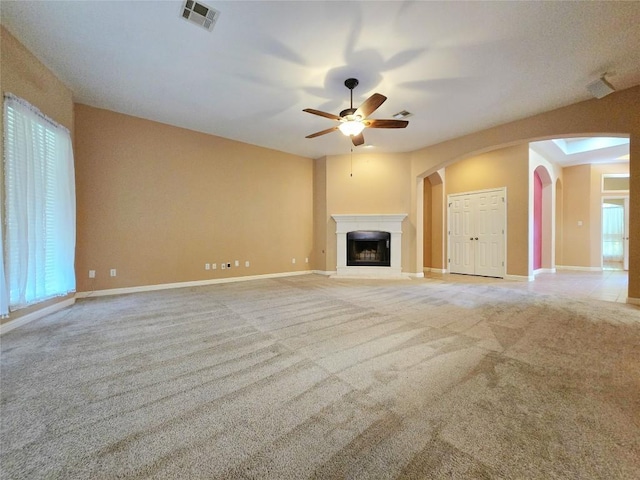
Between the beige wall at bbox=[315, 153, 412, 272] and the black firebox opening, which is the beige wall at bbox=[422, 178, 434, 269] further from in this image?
the black firebox opening

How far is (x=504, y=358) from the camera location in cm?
214

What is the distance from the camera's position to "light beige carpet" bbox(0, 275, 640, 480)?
1.17m

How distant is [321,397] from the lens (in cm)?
162

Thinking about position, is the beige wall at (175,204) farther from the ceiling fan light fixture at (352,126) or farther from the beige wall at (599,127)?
the beige wall at (599,127)

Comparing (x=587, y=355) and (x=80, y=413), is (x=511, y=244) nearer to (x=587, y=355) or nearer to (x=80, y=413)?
(x=587, y=355)

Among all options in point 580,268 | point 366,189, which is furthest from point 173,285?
point 580,268

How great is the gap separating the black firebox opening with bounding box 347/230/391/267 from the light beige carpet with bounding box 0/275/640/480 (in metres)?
3.38

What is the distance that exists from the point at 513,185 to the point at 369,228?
3465 mm

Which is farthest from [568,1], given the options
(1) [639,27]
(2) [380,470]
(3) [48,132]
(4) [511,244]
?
(3) [48,132]

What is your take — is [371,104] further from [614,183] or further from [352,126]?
[614,183]

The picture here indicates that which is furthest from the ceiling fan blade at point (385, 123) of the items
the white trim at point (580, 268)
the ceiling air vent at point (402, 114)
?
the white trim at point (580, 268)

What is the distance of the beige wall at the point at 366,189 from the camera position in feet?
21.1

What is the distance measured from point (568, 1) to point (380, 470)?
371 cm

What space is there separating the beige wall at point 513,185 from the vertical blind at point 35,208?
8244mm
